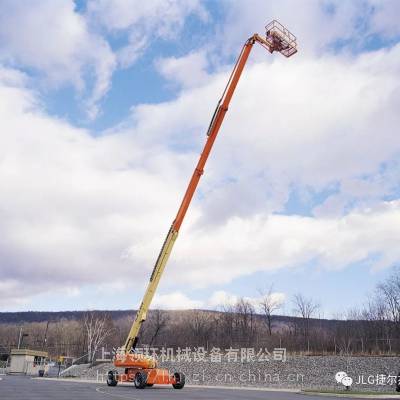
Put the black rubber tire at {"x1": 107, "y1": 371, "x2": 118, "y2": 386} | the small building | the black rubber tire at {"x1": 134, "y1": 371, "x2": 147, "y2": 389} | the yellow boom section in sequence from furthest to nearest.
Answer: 1. the small building
2. the black rubber tire at {"x1": 107, "y1": 371, "x2": 118, "y2": 386}
3. the yellow boom section
4. the black rubber tire at {"x1": 134, "y1": 371, "x2": 147, "y2": 389}

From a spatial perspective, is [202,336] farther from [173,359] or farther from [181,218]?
[181,218]

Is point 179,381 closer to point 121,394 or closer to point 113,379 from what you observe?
A: point 113,379

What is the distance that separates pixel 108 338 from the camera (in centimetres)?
11038

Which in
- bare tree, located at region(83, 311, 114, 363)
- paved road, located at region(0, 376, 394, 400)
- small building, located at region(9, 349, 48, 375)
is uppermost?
bare tree, located at region(83, 311, 114, 363)

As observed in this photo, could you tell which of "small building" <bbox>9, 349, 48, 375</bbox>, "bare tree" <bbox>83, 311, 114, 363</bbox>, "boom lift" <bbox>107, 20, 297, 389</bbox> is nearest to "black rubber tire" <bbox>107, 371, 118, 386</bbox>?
"boom lift" <bbox>107, 20, 297, 389</bbox>

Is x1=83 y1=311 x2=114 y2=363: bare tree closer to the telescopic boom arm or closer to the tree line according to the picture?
the tree line

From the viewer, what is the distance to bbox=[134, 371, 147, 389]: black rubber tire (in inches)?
1112

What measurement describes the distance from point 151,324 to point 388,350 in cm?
6768

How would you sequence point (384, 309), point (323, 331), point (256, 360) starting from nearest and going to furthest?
point (256, 360), point (323, 331), point (384, 309)

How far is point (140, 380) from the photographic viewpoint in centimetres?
2839

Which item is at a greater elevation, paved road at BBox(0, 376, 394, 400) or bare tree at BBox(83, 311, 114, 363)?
bare tree at BBox(83, 311, 114, 363)

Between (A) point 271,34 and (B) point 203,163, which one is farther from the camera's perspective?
(B) point 203,163

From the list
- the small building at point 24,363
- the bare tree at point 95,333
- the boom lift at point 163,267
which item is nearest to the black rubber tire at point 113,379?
the boom lift at point 163,267


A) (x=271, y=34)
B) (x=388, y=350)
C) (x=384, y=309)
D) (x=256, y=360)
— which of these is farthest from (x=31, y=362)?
(x=271, y=34)
